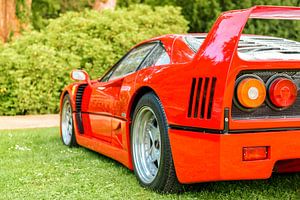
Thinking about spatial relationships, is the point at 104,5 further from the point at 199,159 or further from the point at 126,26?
the point at 199,159

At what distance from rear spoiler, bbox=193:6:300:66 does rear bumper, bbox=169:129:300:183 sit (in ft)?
1.62

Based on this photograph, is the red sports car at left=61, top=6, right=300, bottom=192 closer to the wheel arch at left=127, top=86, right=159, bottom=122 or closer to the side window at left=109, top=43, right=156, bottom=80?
the wheel arch at left=127, top=86, right=159, bottom=122

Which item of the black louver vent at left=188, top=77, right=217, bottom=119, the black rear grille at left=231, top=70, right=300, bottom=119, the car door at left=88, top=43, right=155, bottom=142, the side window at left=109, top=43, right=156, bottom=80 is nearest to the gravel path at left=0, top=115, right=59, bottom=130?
the car door at left=88, top=43, right=155, bottom=142

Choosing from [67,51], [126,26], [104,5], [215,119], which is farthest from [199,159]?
[104,5]

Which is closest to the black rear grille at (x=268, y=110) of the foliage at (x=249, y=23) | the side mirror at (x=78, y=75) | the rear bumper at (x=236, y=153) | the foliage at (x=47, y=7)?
the rear bumper at (x=236, y=153)

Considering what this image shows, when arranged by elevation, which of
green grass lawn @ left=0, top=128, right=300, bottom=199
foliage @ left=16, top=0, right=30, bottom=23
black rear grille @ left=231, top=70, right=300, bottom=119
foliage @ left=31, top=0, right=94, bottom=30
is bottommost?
foliage @ left=31, top=0, right=94, bottom=30

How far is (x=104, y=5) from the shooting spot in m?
18.5

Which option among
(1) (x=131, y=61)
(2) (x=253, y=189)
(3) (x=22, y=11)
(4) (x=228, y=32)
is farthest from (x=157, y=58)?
(3) (x=22, y=11)

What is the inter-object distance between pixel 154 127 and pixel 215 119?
40.3 inches

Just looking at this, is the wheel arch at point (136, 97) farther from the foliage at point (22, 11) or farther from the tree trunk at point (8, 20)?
the foliage at point (22, 11)

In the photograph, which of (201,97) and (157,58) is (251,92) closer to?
(201,97)

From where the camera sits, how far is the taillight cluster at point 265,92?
12.4 ft

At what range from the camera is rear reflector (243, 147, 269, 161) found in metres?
3.79

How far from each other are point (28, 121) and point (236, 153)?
772cm
